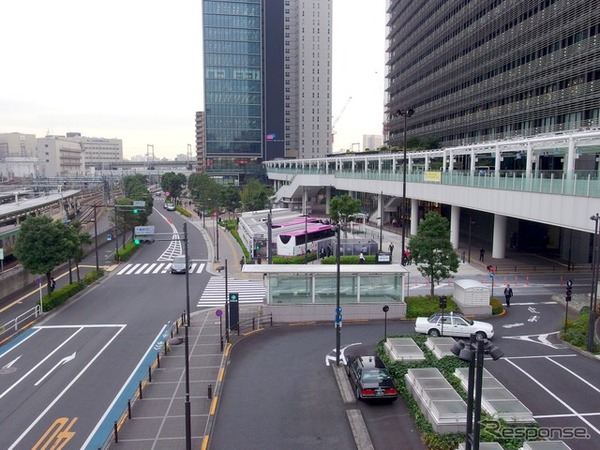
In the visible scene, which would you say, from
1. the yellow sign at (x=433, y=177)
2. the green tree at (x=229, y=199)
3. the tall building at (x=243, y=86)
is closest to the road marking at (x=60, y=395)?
the yellow sign at (x=433, y=177)

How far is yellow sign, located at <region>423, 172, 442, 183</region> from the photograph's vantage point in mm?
42531

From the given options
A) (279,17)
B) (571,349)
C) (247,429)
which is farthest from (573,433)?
(279,17)

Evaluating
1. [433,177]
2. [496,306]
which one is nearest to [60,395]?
[496,306]

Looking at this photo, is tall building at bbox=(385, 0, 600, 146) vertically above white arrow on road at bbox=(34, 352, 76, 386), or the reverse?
tall building at bbox=(385, 0, 600, 146)

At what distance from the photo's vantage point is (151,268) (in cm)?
4059

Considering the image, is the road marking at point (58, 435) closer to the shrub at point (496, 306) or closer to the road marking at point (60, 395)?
the road marking at point (60, 395)

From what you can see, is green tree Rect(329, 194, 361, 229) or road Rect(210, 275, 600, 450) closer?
road Rect(210, 275, 600, 450)

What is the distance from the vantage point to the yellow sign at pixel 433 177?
4253 cm

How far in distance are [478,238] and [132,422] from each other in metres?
42.4

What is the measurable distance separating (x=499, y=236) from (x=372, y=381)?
85.4ft

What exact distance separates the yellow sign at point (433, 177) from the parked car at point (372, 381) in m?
28.7

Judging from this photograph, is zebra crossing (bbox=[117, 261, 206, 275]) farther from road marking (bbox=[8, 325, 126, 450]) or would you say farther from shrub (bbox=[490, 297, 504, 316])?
shrub (bbox=[490, 297, 504, 316])

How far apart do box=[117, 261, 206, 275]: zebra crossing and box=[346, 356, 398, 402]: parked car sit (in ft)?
79.8

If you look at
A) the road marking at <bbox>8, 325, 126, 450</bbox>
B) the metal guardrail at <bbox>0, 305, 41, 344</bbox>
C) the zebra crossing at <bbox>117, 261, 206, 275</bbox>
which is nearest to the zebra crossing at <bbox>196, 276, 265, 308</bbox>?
the zebra crossing at <bbox>117, 261, 206, 275</bbox>
